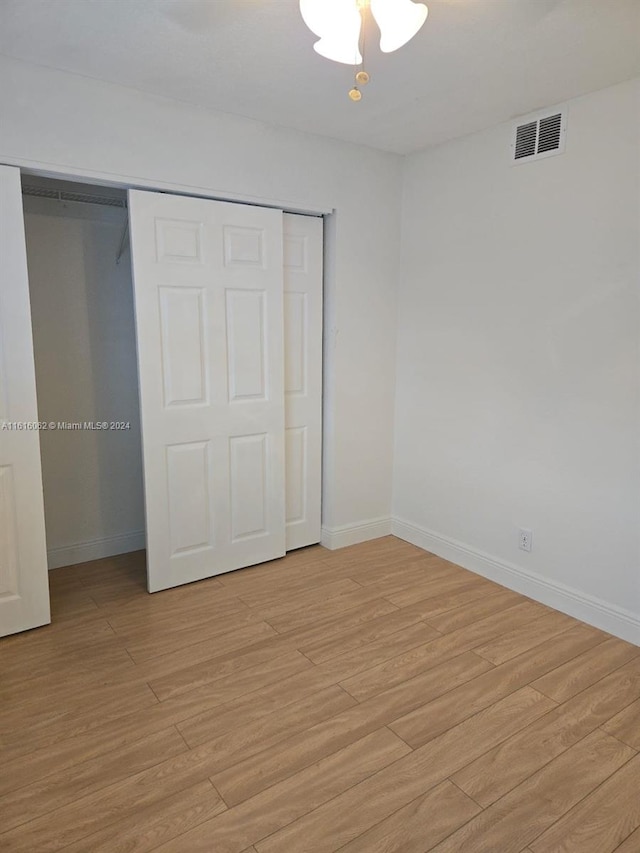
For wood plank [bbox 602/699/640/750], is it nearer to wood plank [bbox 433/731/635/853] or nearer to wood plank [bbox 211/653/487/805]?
wood plank [bbox 433/731/635/853]

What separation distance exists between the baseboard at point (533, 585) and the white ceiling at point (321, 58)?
232cm

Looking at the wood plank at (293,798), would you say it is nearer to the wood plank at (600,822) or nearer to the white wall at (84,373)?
the wood plank at (600,822)

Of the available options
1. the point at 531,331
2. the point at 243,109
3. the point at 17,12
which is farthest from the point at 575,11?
the point at 17,12

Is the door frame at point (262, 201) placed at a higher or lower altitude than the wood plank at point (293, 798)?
higher

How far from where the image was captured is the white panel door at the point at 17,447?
2398 millimetres

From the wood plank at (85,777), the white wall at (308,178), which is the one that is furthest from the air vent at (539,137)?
the wood plank at (85,777)

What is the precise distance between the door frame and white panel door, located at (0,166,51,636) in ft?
0.50

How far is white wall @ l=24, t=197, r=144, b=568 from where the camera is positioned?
316 cm

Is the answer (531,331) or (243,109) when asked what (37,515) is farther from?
(531,331)

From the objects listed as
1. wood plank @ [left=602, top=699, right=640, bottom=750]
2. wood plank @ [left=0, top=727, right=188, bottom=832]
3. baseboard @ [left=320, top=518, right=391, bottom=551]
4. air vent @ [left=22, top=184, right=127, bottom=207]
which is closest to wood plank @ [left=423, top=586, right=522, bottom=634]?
wood plank @ [left=602, top=699, right=640, bottom=750]

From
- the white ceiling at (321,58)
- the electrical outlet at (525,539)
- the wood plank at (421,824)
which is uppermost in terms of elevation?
the white ceiling at (321,58)

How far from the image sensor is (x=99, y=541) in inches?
138

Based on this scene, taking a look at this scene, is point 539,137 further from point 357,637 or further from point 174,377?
point 357,637

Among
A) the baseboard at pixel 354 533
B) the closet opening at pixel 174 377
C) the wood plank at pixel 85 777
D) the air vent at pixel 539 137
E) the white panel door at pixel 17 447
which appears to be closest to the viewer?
the wood plank at pixel 85 777
